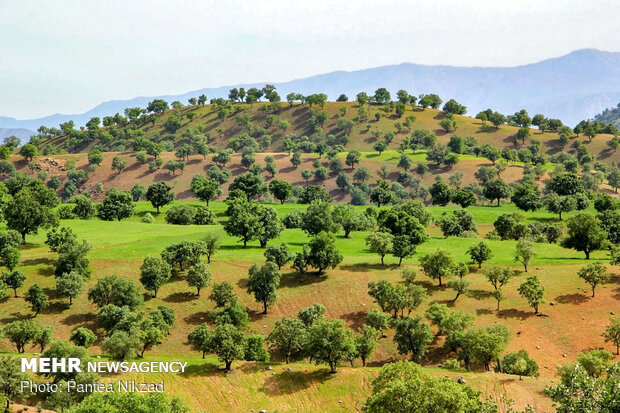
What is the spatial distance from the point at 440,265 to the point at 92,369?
213 feet

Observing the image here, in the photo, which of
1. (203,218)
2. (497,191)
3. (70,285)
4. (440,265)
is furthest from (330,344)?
(497,191)

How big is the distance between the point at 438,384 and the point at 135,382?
41249 mm

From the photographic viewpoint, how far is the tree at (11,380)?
51.6 m

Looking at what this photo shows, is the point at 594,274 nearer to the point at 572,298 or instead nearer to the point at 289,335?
the point at 572,298

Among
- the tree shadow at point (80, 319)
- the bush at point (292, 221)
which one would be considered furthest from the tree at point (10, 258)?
the bush at point (292, 221)

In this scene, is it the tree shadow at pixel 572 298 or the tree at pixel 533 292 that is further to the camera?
the tree shadow at pixel 572 298

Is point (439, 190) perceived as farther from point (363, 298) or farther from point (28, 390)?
point (28, 390)

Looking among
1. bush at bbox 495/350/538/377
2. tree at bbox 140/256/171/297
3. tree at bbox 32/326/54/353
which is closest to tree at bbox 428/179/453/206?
bush at bbox 495/350/538/377

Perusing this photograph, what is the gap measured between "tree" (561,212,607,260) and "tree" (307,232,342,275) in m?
56.4

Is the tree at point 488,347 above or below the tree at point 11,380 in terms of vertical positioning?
below

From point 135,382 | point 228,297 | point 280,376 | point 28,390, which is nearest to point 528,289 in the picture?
point 280,376

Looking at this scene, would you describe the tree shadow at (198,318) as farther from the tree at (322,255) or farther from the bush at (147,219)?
the bush at (147,219)

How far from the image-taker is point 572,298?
284ft

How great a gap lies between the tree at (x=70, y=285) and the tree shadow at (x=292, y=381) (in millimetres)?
42886
